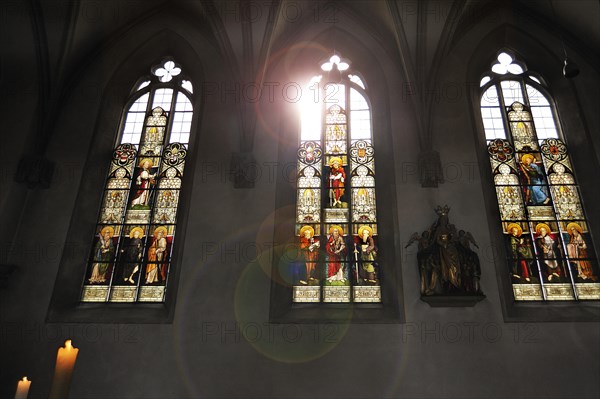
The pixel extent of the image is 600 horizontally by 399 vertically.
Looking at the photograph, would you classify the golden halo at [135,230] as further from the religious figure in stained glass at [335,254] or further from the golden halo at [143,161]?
the religious figure in stained glass at [335,254]

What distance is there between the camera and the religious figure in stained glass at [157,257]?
8.14 metres

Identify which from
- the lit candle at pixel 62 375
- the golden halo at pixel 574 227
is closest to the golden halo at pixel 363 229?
the golden halo at pixel 574 227

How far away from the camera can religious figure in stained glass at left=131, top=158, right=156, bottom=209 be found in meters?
8.82

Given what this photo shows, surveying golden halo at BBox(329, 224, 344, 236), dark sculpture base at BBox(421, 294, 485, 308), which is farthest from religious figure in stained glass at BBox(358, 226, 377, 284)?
dark sculpture base at BBox(421, 294, 485, 308)

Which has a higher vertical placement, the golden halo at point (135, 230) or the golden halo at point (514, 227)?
the golden halo at point (514, 227)

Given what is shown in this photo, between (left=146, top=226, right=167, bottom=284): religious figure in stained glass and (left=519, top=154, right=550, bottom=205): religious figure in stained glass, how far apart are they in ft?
21.8

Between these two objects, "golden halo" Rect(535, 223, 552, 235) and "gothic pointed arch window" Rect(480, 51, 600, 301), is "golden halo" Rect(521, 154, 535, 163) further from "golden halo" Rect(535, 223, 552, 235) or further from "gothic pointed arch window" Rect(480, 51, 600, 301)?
"golden halo" Rect(535, 223, 552, 235)

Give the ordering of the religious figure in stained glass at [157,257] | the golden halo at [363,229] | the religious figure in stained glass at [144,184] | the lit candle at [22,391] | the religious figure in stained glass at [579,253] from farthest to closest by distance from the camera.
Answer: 1. the religious figure in stained glass at [144,184]
2. the golden halo at [363,229]
3. the religious figure in stained glass at [157,257]
4. the religious figure in stained glass at [579,253]
5. the lit candle at [22,391]

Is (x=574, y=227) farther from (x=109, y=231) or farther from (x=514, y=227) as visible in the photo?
(x=109, y=231)

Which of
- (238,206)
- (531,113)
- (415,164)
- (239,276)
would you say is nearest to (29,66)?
(238,206)

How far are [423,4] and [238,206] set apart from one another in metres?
5.30

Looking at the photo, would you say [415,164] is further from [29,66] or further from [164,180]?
[29,66]

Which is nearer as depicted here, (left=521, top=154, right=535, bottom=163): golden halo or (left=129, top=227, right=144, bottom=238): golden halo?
(left=129, top=227, right=144, bottom=238): golden halo

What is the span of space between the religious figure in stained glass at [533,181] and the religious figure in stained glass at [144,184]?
23.1 ft
